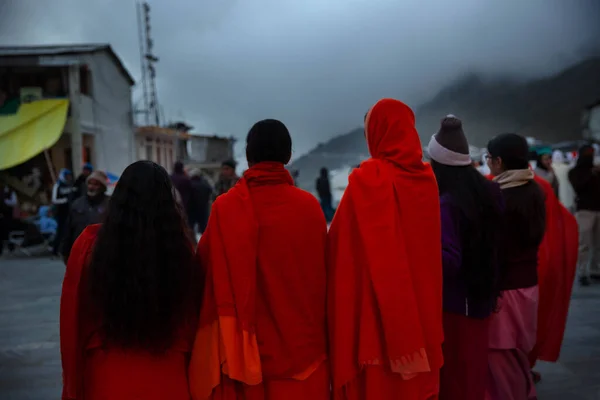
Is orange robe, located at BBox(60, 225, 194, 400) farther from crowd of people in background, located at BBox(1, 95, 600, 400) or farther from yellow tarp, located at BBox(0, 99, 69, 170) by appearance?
yellow tarp, located at BBox(0, 99, 69, 170)

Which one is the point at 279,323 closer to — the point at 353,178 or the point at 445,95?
the point at 353,178

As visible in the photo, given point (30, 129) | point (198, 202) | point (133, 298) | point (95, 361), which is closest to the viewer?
point (133, 298)

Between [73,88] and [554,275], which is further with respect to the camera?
[73,88]

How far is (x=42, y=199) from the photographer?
14953 mm

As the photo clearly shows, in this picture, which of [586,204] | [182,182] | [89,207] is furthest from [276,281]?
[182,182]

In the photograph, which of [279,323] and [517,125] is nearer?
[279,323]

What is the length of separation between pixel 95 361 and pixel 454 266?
1572mm

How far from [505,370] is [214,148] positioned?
26784 mm

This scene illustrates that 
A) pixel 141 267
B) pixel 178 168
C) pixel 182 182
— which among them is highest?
pixel 178 168

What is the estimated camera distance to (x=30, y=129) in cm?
1376

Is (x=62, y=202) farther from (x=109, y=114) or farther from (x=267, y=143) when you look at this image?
(x=109, y=114)

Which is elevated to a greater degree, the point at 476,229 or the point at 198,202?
the point at 198,202

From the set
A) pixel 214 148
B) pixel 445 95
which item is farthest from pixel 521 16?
pixel 214 148

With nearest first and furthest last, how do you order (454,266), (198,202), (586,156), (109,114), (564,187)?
(454,266), (586,156), (198,202), (564,187), (109,114)
